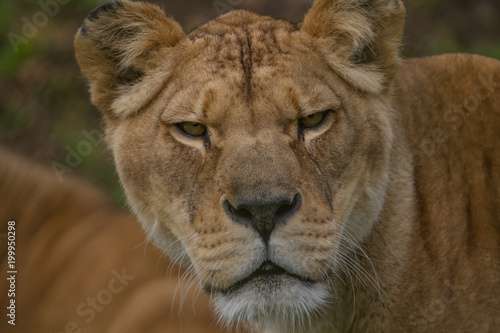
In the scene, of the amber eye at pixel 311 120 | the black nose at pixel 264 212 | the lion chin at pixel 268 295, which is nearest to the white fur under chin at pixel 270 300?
the lion chin at pixel 268 295

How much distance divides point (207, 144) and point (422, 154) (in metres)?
1.15

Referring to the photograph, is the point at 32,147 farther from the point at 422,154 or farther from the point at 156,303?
the point at 422,154

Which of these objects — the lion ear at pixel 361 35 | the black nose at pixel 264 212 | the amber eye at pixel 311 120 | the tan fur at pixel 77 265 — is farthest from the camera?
the tan fur at pixel 77 265

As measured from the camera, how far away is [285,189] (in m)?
2.81

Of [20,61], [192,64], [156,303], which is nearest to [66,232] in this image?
[156,303]

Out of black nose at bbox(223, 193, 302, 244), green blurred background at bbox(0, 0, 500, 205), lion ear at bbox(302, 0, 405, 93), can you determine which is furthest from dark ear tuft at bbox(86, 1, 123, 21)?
green blurred background at bbox(0, 0, 500, 205)

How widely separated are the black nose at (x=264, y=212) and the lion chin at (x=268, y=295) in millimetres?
170

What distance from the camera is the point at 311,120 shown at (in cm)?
315

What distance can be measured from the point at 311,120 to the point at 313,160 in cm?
18

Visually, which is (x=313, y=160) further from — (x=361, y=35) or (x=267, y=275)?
(x=361, y=35)

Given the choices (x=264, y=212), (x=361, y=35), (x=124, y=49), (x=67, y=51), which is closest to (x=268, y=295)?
(x=264, y=212)

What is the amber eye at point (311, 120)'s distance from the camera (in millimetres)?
3143

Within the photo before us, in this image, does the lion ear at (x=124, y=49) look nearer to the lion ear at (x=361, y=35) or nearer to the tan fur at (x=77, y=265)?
the lion ear at (x=361, y=35)

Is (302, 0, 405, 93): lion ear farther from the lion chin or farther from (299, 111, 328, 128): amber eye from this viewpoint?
the lion chin
